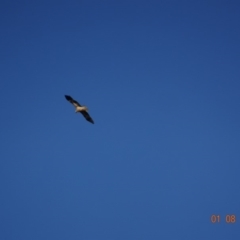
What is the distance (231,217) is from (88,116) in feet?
4.28

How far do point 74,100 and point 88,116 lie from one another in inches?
6.5

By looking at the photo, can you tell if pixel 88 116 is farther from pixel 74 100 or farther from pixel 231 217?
pixel 231 217

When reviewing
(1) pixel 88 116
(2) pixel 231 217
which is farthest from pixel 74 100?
(2) pixel 231 217

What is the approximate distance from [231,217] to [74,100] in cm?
145

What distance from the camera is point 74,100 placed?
2.88 metres

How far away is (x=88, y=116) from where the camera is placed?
2.96 meters

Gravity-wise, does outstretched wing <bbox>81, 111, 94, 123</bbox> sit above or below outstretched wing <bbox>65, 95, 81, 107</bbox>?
above

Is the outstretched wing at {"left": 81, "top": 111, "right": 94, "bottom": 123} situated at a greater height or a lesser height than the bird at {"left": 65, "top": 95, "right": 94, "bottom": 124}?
greater

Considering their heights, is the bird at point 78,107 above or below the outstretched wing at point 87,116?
below

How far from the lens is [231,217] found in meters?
3.00

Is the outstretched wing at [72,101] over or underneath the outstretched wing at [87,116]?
underneath
